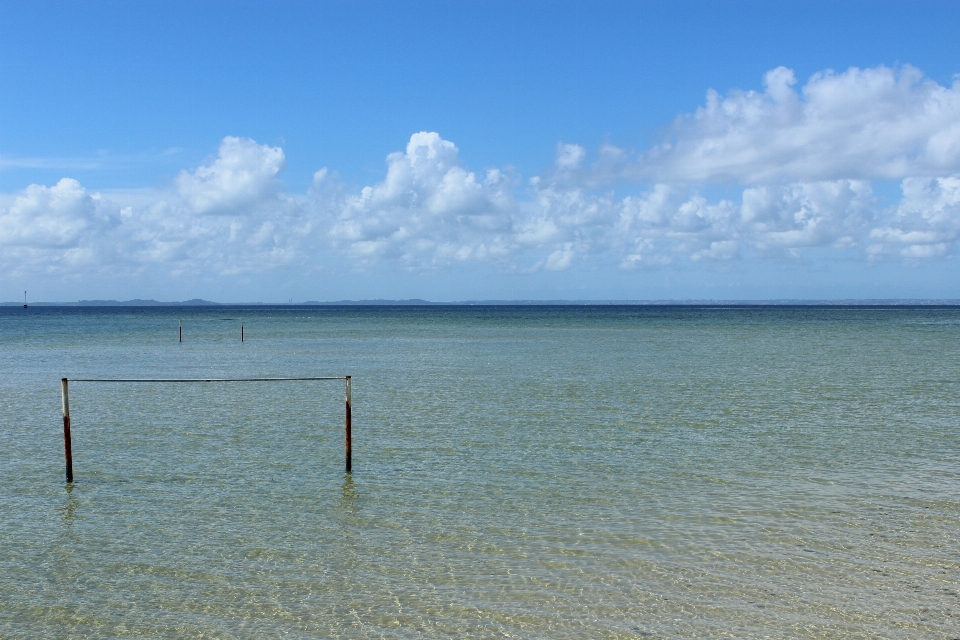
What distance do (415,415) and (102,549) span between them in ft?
44.9

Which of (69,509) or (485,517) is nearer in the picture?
(485,517)

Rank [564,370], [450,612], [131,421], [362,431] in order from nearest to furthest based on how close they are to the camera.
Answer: [450,612] < [362,431] < [131,421] < [564,370]

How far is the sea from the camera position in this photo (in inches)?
370

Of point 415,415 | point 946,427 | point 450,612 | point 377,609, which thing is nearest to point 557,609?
point 450,612

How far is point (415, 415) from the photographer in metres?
25.0

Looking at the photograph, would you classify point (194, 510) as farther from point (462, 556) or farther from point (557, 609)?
point (557, 609)

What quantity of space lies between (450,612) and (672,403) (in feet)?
63.9

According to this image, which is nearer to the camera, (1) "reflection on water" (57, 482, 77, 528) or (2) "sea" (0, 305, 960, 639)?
(2) "sea" (0, 305, 960, 639)

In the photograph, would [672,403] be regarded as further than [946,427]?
Yes

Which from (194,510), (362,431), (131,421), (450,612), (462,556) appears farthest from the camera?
(131,421)

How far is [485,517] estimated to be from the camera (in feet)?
43.6

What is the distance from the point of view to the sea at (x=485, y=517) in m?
9.40

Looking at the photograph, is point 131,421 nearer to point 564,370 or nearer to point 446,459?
point 446,459

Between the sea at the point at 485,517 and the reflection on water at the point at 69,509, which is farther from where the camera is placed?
the reflection on water at the point at 69,509
